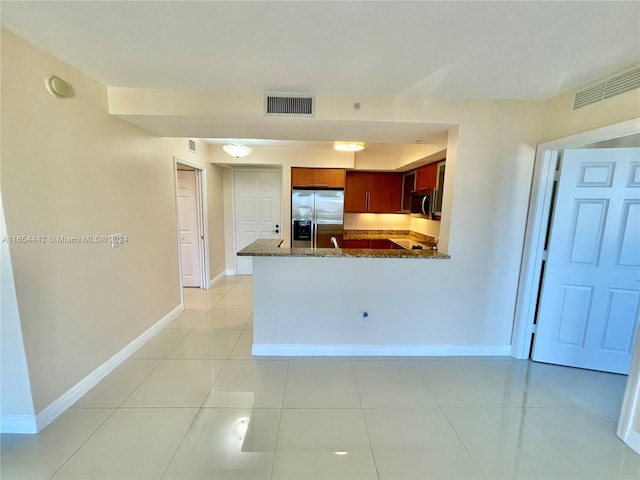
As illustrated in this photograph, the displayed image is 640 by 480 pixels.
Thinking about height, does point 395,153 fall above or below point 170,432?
above

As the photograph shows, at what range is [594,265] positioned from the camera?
2336 mm

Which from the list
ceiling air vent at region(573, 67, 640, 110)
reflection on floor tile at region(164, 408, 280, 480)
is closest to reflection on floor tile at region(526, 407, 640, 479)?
reflection on floor tile at region(164, 408, 280, 480)

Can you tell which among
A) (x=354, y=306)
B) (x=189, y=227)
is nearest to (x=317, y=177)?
(x=189, y=227)

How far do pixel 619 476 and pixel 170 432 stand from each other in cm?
262

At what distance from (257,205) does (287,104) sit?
3.20 m

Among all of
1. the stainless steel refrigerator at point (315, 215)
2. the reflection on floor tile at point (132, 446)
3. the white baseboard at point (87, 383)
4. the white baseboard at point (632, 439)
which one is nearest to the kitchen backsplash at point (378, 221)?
the stainless steel refrigerator at point (315, 215)

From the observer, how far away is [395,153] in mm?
4496

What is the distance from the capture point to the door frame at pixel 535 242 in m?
2.32

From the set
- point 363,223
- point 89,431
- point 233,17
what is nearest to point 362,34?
point 233,17

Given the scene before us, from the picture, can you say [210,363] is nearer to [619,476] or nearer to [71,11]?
[71,11]

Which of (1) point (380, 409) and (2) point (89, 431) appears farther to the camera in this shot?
(1) point (380, 409)

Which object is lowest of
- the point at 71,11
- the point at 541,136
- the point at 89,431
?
the point at 89,431

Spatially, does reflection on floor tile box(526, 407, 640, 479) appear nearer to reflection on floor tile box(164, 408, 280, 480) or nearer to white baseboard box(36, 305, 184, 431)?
reflection on floor tile box(164, 408, 280, 480)

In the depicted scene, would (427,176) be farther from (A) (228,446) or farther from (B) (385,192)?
(A) (228,446)
